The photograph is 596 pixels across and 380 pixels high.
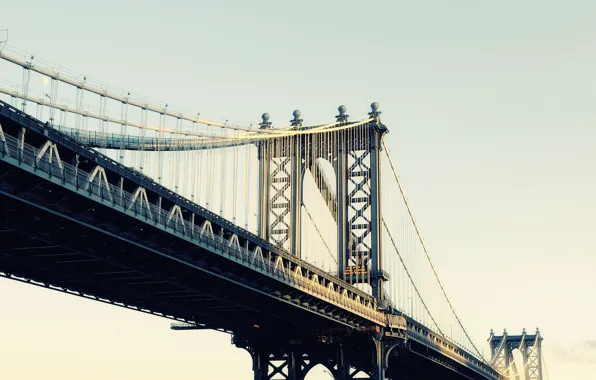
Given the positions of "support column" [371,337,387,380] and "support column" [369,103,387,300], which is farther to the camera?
"support column" [369,103,387,300]

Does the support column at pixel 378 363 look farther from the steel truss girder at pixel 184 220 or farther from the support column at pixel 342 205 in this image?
the steel truss girder at pixel 184 220

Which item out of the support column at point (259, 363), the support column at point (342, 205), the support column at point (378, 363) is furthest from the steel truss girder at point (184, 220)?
the support column at point (259, 363)

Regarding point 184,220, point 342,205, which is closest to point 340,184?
point 342,205

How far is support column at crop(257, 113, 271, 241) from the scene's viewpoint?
8919 centimetres

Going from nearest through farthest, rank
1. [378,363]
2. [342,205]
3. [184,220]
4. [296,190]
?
1. [184,220]
2. [378,363]
3. [296,190]
4. [342,205]

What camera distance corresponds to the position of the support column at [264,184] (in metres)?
89.2

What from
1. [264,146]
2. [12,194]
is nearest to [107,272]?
[12,194]

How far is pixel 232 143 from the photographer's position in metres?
78.8

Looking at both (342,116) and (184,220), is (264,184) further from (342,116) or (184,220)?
(184,220)

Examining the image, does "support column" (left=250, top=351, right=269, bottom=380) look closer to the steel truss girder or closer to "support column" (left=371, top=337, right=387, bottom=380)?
"support column" (left=371, top=337, right=387, bottom=380)

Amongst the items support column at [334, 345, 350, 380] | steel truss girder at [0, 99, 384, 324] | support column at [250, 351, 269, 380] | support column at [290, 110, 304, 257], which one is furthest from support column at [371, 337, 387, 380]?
support column at [290, 110, 304, 257]

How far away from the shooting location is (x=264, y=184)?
90.5 meters

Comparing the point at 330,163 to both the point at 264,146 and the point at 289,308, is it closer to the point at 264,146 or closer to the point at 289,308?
the point at 264,146

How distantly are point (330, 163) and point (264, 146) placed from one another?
255 inches
